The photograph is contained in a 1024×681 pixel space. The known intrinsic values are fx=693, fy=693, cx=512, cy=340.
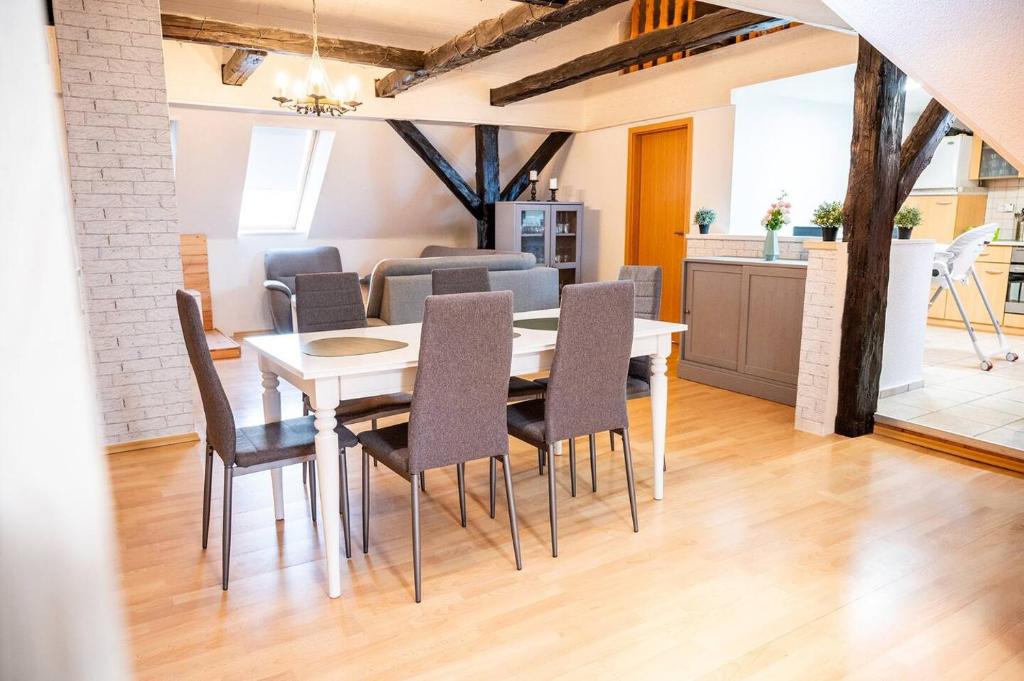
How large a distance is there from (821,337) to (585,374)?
199cm

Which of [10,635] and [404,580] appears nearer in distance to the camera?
[10,635]

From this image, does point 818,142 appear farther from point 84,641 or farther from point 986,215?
point 84,641

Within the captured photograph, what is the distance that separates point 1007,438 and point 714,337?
1.86m

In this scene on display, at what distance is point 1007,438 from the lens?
3.60m

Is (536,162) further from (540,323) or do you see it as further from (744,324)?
(540,323)

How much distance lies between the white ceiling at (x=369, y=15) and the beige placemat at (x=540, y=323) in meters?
3.59

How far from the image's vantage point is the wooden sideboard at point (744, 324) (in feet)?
14.6

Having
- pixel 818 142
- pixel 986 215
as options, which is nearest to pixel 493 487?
pixel 818 142

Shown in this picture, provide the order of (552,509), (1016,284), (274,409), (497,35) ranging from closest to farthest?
(552,509)
(274,409)
(497,35)
(1016,284)

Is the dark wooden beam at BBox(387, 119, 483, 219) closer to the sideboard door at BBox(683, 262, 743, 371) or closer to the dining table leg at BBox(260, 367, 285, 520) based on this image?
the sideboard door at BBox(683, 262, 743, 371)

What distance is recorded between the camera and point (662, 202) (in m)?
6.77

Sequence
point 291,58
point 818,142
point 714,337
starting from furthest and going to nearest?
point 818,142, point 291,58, point 714,337

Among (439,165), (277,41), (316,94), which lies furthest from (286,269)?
(316,94)

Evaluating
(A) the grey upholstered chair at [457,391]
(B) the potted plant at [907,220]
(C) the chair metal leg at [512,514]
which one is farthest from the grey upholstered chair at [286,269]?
(B) the potted plant at [907,220]
